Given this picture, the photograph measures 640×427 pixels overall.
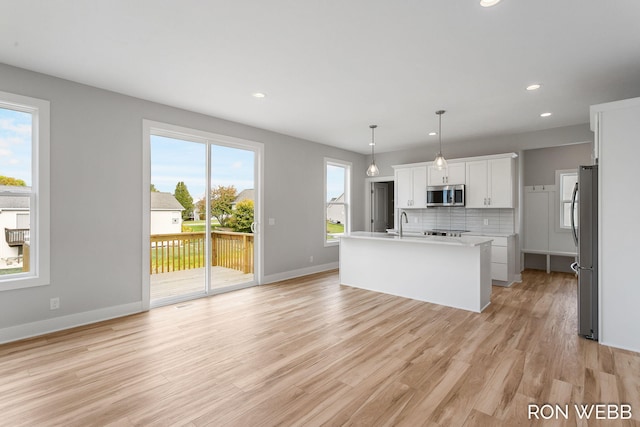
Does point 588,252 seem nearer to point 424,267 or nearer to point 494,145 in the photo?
point 424,267

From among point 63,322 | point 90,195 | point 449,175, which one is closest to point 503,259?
point 449,175

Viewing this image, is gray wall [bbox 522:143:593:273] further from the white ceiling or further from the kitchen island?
the kitchen island

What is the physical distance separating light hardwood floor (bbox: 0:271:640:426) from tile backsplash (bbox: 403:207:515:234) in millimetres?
2218

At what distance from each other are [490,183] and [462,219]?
98 cm

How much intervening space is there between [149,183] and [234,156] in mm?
1447

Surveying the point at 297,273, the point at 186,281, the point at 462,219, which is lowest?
the point at 297,273

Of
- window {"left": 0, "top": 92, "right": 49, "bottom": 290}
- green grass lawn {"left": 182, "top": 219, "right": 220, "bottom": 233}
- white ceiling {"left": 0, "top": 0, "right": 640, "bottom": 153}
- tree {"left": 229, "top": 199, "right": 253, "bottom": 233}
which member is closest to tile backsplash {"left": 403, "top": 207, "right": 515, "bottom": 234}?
white ceiling {"left": 0, "top": 0, "right": 640, "bottom": 153}

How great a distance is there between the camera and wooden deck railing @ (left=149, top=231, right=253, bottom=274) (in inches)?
170

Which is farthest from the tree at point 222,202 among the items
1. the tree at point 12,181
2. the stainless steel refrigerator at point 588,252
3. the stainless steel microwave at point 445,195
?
the stainless steel refrigerator at point 588,252

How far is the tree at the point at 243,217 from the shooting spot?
17.0ft

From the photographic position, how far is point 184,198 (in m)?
4.46

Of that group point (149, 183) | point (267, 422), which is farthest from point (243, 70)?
point (267, 422)

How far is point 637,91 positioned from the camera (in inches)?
145

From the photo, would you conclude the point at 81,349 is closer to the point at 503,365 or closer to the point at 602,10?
the point at 503,365
